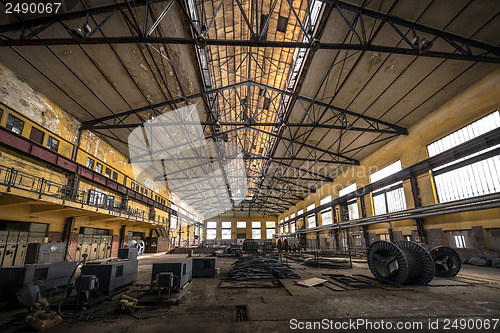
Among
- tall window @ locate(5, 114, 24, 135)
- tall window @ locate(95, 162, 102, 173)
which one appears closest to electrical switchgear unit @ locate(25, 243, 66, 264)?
tall window @ locate(5, 114, 24, 135)

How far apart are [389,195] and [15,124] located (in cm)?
2405

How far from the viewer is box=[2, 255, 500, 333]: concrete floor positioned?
4.41 m

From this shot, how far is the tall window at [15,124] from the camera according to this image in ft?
34.4

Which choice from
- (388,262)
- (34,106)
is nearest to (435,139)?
(388,262)

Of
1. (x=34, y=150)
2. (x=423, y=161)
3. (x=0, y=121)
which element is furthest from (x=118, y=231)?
(x=423, y=161)

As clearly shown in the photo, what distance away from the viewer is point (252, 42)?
344 inches

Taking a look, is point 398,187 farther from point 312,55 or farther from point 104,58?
point 104,58

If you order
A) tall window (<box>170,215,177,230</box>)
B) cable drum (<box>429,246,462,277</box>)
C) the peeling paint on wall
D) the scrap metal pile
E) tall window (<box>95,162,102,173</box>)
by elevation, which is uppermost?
the peeling paint on wall

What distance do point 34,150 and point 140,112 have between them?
5967 millimetres

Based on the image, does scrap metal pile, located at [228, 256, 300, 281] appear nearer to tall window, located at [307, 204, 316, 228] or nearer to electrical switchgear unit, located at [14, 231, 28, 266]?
electrical switchgear unit, located at [14, 231, 28, 266]

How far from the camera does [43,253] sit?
9.88 metres

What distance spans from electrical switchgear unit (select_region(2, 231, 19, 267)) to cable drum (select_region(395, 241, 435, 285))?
17274mm

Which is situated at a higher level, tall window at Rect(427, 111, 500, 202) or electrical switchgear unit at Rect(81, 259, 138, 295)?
tall window at Rect(427, 111, 500, 202)

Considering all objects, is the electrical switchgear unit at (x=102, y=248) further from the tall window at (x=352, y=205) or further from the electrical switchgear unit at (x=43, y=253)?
the tall window at (x=352, y=205)
